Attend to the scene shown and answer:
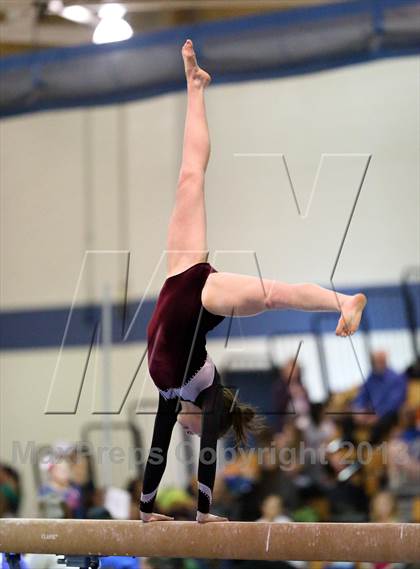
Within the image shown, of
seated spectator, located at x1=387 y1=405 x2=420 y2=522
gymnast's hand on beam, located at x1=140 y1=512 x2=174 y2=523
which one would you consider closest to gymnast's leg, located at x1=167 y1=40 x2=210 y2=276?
gymnast's hand on beam, located at x1=140 y1=512 x2=174 y2=523

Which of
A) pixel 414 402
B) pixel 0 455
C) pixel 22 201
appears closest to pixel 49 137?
pixel 22 201

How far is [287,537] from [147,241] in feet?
19.3

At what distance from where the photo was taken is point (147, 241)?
9.31m

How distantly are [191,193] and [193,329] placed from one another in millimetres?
555

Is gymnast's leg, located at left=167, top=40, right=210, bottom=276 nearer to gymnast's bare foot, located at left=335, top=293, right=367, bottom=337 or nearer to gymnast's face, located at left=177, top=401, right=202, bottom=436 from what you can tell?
gymnast's face, located at left=177, top=401, right=202, bottom=436

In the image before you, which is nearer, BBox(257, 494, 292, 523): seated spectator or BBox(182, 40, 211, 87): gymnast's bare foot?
BBox(182, 40, 211, 87): gymnast's bare foot

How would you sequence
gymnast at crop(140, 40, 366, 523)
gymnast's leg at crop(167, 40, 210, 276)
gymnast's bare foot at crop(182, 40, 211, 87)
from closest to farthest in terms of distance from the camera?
gymnast at crop(140, 40, 366, 523) → gymnast's leg at crop(167, 40, 210, 276) → gymnast's bare foot at crop(182, 40, 211, 87)

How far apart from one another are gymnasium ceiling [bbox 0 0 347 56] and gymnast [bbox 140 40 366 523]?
3.90m

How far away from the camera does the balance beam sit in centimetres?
356

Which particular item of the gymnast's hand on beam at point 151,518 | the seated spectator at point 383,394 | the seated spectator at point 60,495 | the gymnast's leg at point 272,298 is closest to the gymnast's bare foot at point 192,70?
the gymnast's leg at point 272,298

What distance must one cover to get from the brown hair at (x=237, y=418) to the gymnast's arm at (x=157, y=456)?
7.8 inches

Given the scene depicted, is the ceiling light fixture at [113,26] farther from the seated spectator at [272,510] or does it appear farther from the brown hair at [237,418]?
the brown hair at [237,418]

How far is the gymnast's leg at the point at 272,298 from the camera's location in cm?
334

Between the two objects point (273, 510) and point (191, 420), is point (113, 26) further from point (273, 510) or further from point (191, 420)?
point (191, 420)
